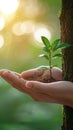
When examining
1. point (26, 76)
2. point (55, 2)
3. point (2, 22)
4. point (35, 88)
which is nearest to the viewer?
point (35, 88)

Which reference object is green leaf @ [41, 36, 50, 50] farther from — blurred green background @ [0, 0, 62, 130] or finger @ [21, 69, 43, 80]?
blurred green background @ [0, 0, 62, 130]

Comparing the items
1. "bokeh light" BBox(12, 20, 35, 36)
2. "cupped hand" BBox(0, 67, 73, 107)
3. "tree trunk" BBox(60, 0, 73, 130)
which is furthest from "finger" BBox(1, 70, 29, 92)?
"bokeh light" BBox(12, 20, 35, 36)

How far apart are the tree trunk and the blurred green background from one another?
1.59 meters

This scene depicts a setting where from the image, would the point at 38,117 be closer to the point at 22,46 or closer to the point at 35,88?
the point at 22,46

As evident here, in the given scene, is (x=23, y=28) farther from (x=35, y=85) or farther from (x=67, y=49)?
(x=35, y=85)

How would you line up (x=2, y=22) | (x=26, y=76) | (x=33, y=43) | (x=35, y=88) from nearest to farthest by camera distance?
1. (x=35, y=88)
2. (x=26, y=76)
3. (x=33, y=43)
4. (x=2, y=22)

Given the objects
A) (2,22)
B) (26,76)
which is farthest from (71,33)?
(2,22)

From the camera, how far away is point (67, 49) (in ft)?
2.97

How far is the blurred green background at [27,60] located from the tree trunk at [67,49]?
5.22 feet

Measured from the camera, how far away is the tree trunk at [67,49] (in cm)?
90

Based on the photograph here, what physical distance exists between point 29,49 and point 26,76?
2.01 m

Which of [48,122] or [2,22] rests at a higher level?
[2,22]

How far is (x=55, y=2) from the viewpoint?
2730mm

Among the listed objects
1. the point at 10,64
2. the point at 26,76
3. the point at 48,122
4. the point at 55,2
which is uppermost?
the point at 26,76
